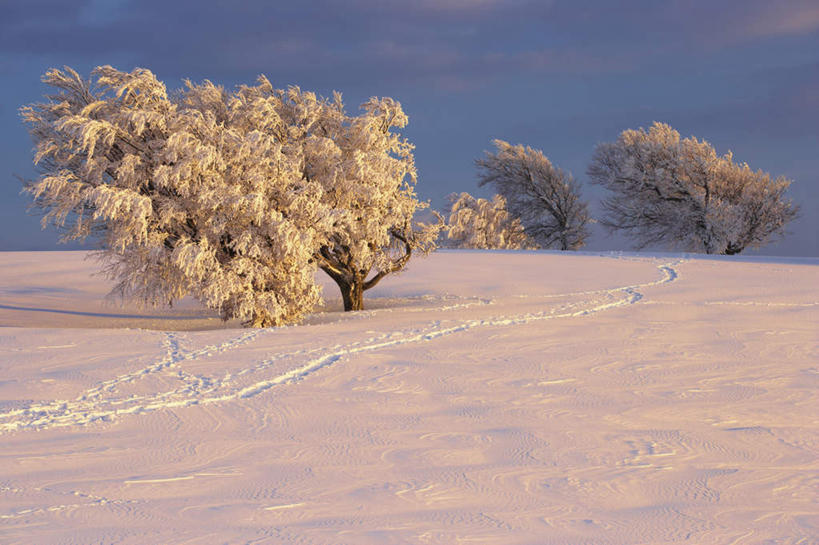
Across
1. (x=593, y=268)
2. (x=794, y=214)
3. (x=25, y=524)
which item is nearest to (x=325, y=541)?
(x=25, y=524)

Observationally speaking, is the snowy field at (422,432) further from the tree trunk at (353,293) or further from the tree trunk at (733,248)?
the tree trunk at (733,248)

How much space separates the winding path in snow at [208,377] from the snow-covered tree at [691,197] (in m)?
25.4

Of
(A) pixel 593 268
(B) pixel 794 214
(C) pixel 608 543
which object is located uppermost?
(B) pixel 794 214

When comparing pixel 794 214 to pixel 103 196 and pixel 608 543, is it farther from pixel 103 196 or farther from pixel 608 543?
pixel 608 543

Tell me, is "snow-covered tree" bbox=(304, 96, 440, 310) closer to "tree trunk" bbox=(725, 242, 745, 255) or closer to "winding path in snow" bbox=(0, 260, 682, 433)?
"winding path in snow" bbox=(0, 260, 682, 433)

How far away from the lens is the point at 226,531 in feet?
13.8

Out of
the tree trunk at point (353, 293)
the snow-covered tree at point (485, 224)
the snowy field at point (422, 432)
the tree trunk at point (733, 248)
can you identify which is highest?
the snow-covered tree at point (485, 224)

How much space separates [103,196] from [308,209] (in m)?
4.00

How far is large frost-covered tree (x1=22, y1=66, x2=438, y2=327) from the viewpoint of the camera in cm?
1416

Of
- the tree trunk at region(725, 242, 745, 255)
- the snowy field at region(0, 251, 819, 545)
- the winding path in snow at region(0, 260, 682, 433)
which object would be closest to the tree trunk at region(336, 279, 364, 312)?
the snowy field at region(0, 251, 819, 545)

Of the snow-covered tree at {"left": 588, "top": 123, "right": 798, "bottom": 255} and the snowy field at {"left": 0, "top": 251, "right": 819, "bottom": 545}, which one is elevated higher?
the snow-covered tree at {"left": 588, "top": 123, "right": 798, "bottom": 255}

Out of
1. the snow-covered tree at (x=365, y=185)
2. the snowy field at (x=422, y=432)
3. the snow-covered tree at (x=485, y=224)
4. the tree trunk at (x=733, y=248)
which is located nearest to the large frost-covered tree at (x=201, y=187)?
the snow-covered tree at (x=365, y=185)

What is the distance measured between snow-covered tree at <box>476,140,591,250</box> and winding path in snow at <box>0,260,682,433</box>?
2741 cm

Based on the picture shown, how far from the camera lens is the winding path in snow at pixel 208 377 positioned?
7168 millimetres
